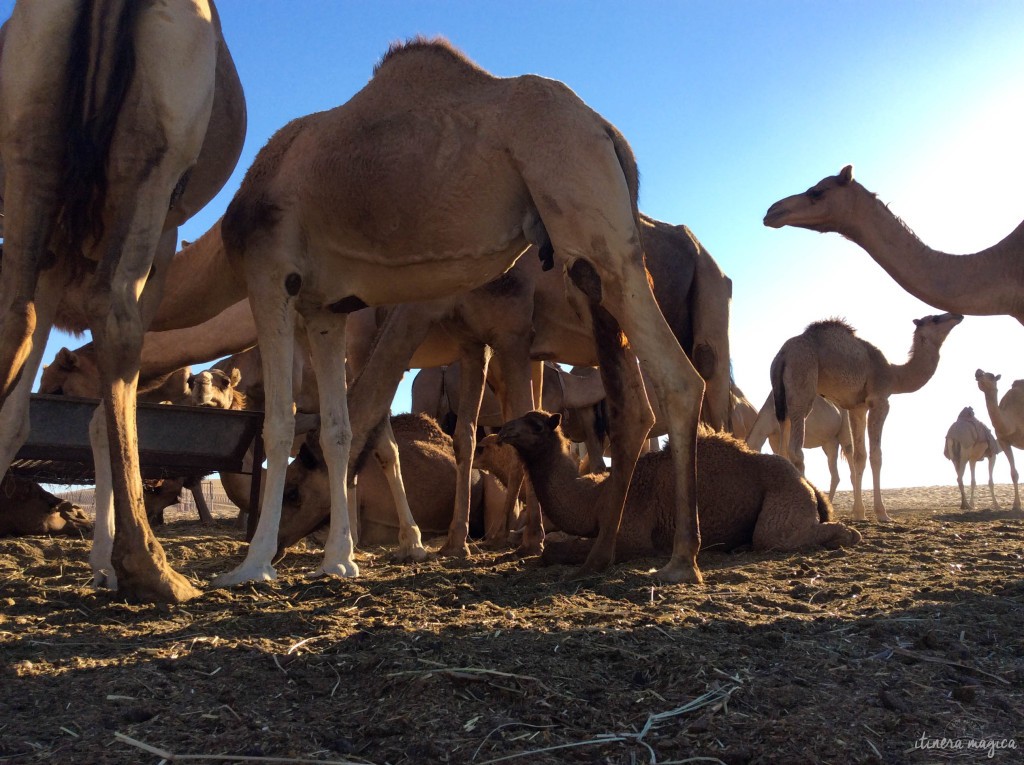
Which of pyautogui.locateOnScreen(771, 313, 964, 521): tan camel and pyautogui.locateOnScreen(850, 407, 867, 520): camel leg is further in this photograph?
pyautogui.locateOnScreen(850, 407, 867, 520): camel leg

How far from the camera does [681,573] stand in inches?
193

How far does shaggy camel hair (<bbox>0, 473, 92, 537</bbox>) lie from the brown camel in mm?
4744

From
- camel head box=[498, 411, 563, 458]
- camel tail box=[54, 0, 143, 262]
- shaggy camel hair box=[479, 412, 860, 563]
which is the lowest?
shaggy camel hair box=[479, 412, 860, 563]

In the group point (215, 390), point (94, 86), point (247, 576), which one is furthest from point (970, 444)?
point (94, 86)

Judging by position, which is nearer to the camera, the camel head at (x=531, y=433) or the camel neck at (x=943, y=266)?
the camel head at (x=531, y=433)

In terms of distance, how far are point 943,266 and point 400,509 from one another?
5.26 metres

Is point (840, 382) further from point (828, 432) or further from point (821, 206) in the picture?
point (828, 432)

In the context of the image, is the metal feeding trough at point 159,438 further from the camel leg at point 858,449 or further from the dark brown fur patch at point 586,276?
the camel leg at point 858,449

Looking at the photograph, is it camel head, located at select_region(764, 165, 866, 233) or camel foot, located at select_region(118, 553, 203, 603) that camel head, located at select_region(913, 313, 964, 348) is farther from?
camel foot, located at select_region(118, 553, 203, 603)

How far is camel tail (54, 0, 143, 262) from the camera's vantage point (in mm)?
4203

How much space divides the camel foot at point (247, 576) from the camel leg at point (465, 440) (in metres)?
2.55

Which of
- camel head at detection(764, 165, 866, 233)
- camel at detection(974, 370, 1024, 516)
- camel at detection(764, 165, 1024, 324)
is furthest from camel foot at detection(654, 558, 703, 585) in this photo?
camel at detection(974, 370, 1024, 516)

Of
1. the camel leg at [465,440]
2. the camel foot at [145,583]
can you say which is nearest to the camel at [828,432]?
the camel leg at [465,440]

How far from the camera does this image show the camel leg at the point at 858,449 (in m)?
15.4
